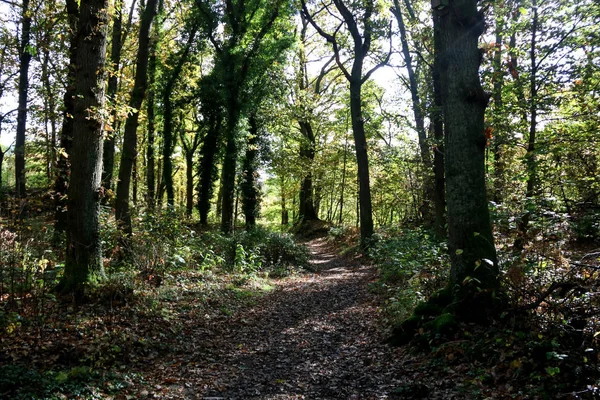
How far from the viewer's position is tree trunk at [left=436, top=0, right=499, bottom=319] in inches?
218

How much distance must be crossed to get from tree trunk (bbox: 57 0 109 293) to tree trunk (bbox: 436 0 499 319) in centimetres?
609

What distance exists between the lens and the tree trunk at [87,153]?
650cm

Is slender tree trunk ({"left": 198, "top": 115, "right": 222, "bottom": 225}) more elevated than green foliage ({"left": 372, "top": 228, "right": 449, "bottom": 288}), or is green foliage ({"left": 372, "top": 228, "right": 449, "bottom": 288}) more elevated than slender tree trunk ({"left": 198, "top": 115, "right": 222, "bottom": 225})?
slender tree trunk ({"left": 198, "top": 115, "right": 222, "bottom": 225})

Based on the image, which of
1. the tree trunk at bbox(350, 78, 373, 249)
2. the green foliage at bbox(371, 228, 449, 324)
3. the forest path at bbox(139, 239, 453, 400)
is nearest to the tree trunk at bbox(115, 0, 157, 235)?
the forest path at bbox(139, 239, 453, 400)

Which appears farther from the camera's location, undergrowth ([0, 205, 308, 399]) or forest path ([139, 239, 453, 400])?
forest path ([139, 239, 453, 400])

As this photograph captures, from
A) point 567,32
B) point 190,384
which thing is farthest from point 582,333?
point 567,32

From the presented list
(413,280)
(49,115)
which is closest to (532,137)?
(413,280)

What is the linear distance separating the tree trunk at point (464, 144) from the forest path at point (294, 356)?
1776mm

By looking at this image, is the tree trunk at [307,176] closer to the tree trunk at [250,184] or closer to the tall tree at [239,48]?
the tree trunk at [250,184]

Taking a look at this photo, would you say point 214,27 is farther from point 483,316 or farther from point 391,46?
point 483,316

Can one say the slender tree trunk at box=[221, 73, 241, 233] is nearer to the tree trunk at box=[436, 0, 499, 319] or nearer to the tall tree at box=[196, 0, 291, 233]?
the tall tree at box=[196, 0, 291, 233]

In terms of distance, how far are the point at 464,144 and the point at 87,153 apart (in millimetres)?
6508

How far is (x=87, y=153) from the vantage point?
664cm

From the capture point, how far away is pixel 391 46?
53.8ft
